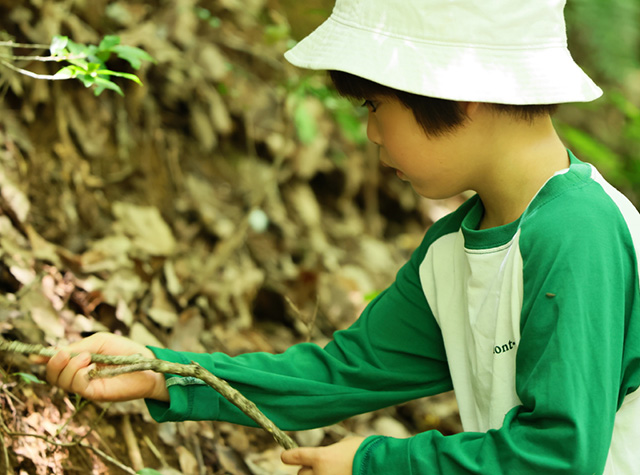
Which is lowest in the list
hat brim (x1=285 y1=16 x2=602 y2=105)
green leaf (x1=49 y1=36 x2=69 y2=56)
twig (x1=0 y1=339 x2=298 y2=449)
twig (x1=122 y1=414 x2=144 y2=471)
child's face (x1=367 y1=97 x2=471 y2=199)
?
twig (x1=122 y1=414 x2=144 y2=471)

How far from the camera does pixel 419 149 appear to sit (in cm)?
172

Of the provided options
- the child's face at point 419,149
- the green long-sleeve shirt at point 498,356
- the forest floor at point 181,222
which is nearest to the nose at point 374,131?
the child's face at point 419,149

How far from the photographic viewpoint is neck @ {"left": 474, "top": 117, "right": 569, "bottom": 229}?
1704 mm

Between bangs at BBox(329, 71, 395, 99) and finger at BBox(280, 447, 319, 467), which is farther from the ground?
bangs at BBox(329, 71, 395, 99)

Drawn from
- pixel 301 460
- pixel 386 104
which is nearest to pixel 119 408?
pixel 301 460

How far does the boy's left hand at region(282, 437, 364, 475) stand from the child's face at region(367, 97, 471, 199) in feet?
2.19

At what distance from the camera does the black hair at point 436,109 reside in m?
1.67

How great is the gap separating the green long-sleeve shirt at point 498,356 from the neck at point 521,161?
0.23 ft

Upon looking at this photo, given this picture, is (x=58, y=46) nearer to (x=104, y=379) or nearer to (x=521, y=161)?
(x=104, y=379)

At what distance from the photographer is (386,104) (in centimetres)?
173

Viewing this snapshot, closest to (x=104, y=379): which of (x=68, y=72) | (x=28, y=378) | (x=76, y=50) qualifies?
(x=28, y=378)

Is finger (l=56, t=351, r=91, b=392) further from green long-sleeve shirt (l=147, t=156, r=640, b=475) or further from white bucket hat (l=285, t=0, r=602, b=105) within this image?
white bucket hat (l=285, t=0, r=602, b=105)

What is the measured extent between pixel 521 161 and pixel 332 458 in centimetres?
86

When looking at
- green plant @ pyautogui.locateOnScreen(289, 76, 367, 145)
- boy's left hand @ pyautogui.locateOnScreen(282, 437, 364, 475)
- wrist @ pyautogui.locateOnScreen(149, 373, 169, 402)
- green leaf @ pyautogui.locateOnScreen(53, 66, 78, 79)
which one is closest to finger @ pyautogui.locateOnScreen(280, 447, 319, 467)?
boy's left hand @ pyautogui.locateOnScreen(282, 437, 364, 475)
